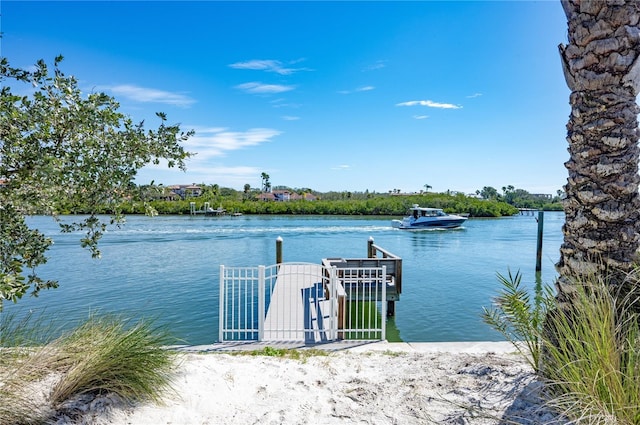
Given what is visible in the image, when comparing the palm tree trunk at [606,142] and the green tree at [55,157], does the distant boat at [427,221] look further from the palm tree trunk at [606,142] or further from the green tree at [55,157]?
the green tree at [55,157]

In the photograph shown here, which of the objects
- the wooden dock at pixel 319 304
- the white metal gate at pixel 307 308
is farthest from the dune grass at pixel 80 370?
the wooden dock at pixel 319 304

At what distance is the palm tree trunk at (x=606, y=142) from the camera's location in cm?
291

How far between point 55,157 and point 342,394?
297cm

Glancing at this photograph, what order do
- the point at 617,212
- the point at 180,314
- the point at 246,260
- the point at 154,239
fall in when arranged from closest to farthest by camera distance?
the point at 617,212 → the point at 180,314 → the point at 246,260 → the point at 154,239

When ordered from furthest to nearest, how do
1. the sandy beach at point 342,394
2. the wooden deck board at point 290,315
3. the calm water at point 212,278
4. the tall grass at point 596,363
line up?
the calm water at point 212,278, the wooden deck board at point 290,315, the sandy beach at point 342,394, the tall grass at point 596,363

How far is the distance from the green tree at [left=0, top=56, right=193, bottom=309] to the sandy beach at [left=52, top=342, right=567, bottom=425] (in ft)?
4.14

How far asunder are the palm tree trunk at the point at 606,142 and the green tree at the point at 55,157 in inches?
133

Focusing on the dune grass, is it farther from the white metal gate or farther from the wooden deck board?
the wooden deck board

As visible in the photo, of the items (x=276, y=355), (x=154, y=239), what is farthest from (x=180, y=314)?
(x=154, y=239)

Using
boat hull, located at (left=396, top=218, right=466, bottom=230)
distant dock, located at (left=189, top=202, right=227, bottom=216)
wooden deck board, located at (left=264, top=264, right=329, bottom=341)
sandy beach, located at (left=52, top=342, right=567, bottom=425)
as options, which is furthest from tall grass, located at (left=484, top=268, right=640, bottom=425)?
distant dock, located at (left=189, top=202, right=227, bottom=216)

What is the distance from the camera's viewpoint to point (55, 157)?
8.23ft

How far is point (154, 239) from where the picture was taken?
2842cm

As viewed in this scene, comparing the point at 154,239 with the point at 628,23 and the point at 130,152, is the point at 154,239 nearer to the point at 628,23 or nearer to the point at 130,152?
the point at 130,152

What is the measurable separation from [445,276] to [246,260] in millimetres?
9941
